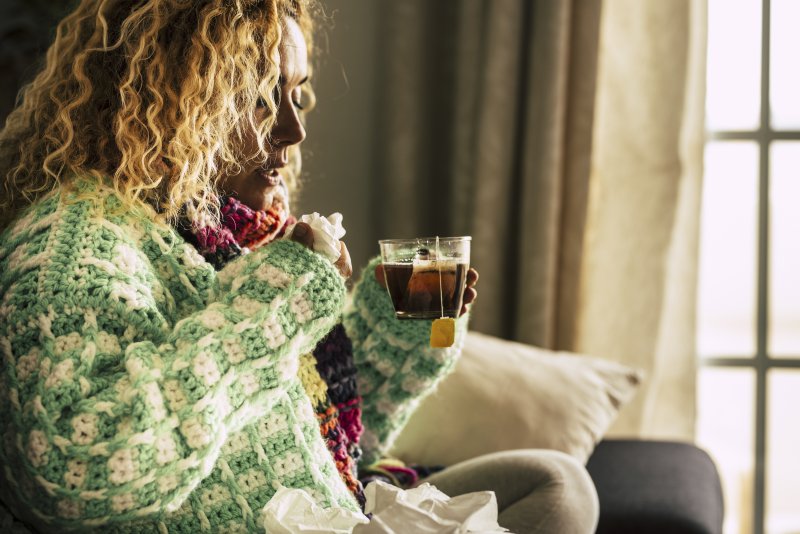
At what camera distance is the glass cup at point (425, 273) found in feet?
4.14

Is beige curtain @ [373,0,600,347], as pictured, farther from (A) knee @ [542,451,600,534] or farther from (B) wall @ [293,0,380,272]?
(A) knee @ [542,451,600,534]

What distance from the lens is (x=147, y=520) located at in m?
1.15

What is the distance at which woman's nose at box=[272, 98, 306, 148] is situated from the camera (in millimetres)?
1352

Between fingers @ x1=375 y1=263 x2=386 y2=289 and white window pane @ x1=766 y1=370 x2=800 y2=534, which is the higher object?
fingers @ x1=375 y1=263 x2=386 y2=289

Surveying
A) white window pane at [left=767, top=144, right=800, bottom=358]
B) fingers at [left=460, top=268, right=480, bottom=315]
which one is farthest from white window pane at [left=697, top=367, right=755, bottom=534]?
fingers at [left=460, top=268, right=480, bottom=315]

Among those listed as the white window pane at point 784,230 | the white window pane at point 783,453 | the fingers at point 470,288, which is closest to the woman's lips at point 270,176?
the fingers at point 470,288

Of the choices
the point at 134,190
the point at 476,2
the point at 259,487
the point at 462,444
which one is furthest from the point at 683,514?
the point at 476,2

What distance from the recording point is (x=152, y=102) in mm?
1222

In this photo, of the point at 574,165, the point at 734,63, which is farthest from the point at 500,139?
the point at 734,63

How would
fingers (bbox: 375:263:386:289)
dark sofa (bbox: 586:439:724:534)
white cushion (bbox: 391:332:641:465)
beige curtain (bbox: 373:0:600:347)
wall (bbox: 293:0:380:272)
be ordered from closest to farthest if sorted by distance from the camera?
fingers (bbox: 375:263:386:289), dark sofa (bbox: 586:439:724:534), white cushion (bbox: 391:332:641:465), beige curtain (bbox: 373:0:600:347), wall (bbox: 293:0:380:272)

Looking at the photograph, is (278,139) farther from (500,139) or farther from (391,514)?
(500,139)

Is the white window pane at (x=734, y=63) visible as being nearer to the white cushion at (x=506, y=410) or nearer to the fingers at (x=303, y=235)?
the white cushion at (x=506, y=410)

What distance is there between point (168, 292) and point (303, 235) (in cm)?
19

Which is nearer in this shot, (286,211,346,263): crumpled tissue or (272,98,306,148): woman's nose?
(286,211,346,263): crumpled tissue
